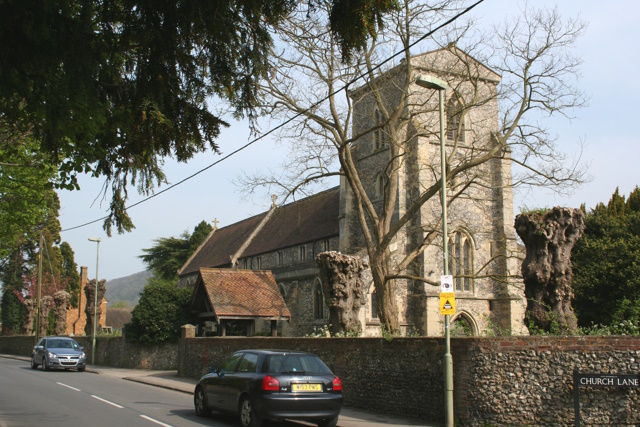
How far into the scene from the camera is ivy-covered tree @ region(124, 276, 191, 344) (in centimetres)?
3058

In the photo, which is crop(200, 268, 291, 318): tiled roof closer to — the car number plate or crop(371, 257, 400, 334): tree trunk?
crop(371, 257, 400, 334): tree trunk

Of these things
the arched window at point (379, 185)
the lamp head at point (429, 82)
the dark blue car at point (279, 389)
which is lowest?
the dark blue car at point (279, 389)

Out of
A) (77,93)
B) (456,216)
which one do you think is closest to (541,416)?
(77,93)

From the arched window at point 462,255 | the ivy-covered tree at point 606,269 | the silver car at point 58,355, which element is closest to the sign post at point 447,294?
the ivy-covered tree at point 606,269

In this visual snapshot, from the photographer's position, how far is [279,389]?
1092 cm

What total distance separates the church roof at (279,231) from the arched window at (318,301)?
3074 millimetres

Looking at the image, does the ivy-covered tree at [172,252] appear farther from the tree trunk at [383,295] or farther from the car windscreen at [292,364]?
the car windscreen at [292,364]

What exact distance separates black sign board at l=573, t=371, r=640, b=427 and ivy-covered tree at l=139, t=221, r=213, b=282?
5216 centimetres

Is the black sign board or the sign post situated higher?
the sign post

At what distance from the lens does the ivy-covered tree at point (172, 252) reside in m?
61.4

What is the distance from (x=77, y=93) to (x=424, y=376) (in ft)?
30.2

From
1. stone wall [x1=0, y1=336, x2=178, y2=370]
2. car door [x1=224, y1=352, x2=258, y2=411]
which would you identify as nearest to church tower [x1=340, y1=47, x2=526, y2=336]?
stone wall [x1=0, y1=336, x2=178, y2=370]

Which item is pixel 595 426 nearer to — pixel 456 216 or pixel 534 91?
pixel 534 91

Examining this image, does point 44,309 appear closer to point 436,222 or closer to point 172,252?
point 172,252
